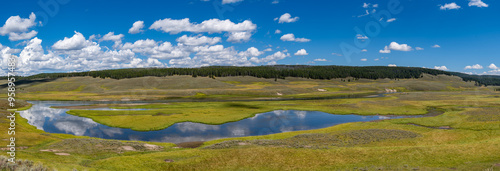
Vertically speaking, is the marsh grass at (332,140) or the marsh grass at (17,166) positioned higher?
the marsh grass at (17,166)

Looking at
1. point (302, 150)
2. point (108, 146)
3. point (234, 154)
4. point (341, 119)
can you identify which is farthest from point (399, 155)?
point (341, 119)

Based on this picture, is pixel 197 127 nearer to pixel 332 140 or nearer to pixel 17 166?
pixel 332 140

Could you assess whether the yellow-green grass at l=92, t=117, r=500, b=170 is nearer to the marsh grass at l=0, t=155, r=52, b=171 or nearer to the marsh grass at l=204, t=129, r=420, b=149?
the marsh grass at l=204, t=129, r=420, b=149

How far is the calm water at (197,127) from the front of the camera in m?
54.8

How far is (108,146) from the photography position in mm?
40219

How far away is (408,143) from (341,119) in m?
31.9

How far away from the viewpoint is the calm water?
180 feet

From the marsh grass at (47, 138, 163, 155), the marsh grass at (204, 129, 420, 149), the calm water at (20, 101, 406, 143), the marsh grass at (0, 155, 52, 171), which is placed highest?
the marsh grass at (0, 155, 52, 171)

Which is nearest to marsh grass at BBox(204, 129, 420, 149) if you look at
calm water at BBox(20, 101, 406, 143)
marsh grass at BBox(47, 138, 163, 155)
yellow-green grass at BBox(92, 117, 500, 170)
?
yellow-green grass at BBox(92, 117, 500, 170)

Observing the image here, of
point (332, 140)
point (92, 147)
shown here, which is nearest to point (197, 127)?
point (92, 147)

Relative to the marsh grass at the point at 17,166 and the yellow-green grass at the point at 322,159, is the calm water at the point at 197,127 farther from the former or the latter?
the marsh grass at the point at 17,166

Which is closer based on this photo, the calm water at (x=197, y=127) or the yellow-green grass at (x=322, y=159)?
the yellow-green grass at (x=322, y=159)

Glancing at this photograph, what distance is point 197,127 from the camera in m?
62.5

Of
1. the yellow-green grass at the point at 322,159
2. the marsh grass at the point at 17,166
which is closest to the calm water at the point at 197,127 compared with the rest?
the yellow-green grass at the point at 322,159
